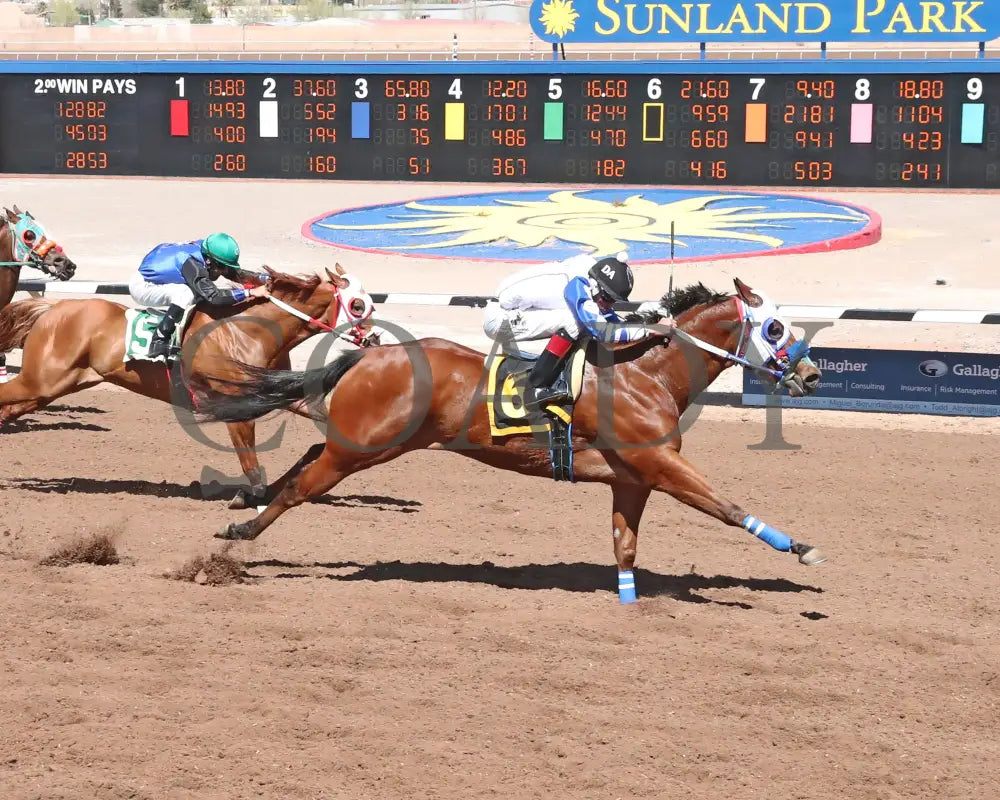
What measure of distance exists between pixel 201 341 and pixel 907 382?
6337 mm

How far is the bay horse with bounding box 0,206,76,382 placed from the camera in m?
12.1

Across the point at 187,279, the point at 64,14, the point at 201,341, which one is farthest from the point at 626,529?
the point at 64,14

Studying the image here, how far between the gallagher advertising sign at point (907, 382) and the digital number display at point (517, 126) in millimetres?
12476

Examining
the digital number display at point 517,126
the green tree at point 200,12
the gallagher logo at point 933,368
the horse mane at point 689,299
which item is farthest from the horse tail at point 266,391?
the green tree at point 200,12

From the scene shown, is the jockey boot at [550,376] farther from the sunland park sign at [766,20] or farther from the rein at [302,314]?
the sunland park sign at [766,20]

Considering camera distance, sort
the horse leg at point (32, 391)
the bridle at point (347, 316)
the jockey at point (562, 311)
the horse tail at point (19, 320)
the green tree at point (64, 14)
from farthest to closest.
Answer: the green tree at point (64, 14)
the horse tail at point (19, 320)
the horse leg at point (32, 391)
the bridle at point (347, 316)
the jockey at point (562, 311)

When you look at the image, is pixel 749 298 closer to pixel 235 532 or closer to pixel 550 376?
pixel 550 376

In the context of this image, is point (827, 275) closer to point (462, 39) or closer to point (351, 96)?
point (351, 96)

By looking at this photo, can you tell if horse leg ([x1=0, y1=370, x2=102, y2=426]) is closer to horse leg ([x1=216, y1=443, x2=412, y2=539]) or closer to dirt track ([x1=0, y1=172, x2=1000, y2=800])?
dirt track ([x1=0, y1=172, x2=1000, y2=800])

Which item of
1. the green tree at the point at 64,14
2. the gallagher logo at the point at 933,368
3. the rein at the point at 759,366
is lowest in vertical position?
the gallagher logo at the point at 933,368

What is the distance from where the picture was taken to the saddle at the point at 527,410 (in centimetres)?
794

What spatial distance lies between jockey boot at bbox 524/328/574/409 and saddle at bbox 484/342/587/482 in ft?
0.09

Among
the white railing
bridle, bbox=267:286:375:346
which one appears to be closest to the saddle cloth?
bridle, bbox=267:286:375:346

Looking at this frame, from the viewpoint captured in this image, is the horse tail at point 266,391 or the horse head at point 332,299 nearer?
the horse tail at point 266,391
